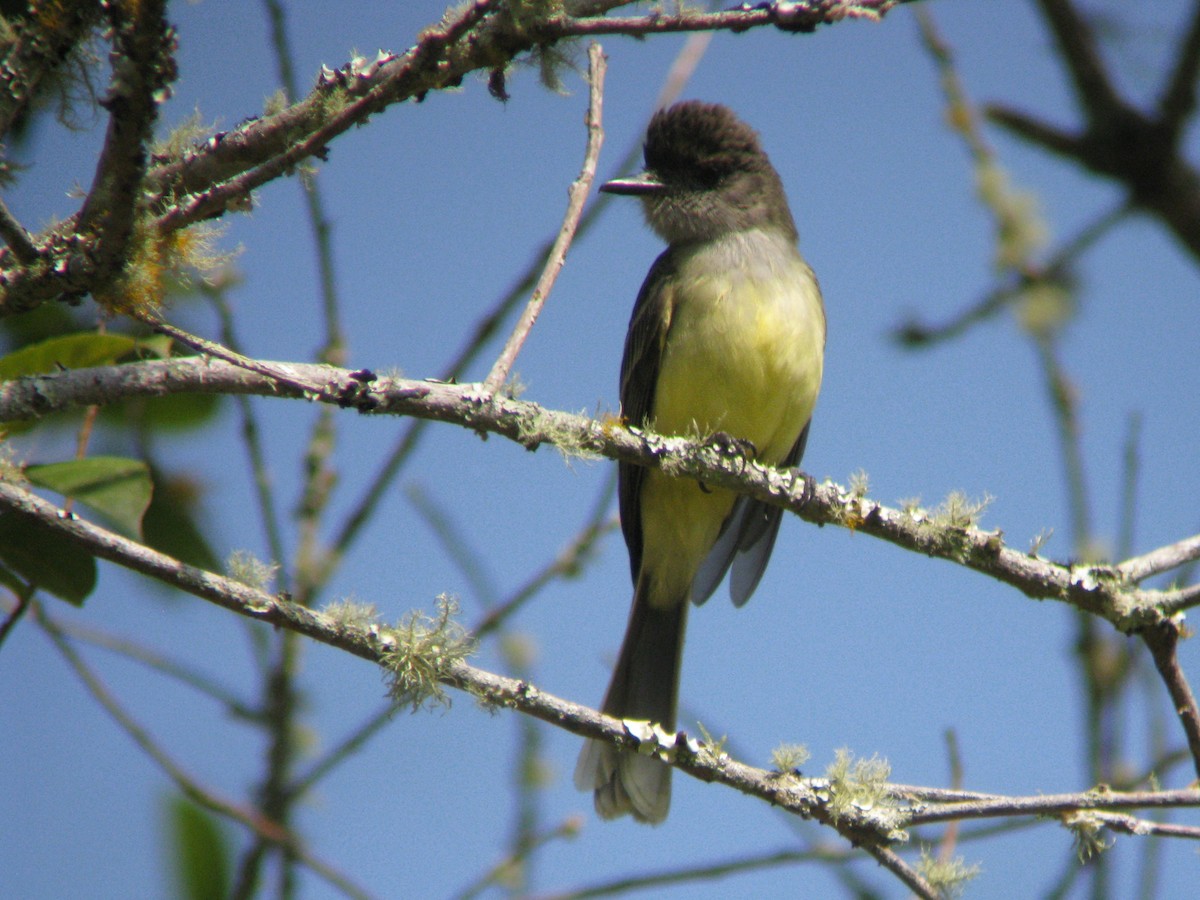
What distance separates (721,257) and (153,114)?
9.98 ft

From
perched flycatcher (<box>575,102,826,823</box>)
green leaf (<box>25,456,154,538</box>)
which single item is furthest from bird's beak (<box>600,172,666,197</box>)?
green leaf (<box>25,456,154,538</box>)

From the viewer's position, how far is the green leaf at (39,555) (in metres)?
2.51

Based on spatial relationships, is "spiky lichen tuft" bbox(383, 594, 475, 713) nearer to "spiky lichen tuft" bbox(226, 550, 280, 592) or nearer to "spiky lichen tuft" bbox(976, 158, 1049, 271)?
"spiky lichen tuft" bbox(226, 550, 280, 592)

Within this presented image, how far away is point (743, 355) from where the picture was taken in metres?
4.31

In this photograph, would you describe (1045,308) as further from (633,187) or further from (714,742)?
(633,187)

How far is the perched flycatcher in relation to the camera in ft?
14.2

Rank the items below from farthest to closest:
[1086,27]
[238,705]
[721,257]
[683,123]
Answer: [683,123]
[721,257]
[238,705]
[1086,27]

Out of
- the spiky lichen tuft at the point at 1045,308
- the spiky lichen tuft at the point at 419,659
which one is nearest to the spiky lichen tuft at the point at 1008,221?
the spiky lichen tuft at the point at 1045,308

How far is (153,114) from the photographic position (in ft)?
6.54

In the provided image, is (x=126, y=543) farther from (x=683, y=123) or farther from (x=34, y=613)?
(x=683, y=123)

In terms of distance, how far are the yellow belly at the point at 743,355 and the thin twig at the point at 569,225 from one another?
1.39m

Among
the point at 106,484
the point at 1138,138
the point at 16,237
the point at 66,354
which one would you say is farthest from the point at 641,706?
the point at 1138,138

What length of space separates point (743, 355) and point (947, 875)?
2.14 metres

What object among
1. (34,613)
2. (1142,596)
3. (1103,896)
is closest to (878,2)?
(1142,596)
